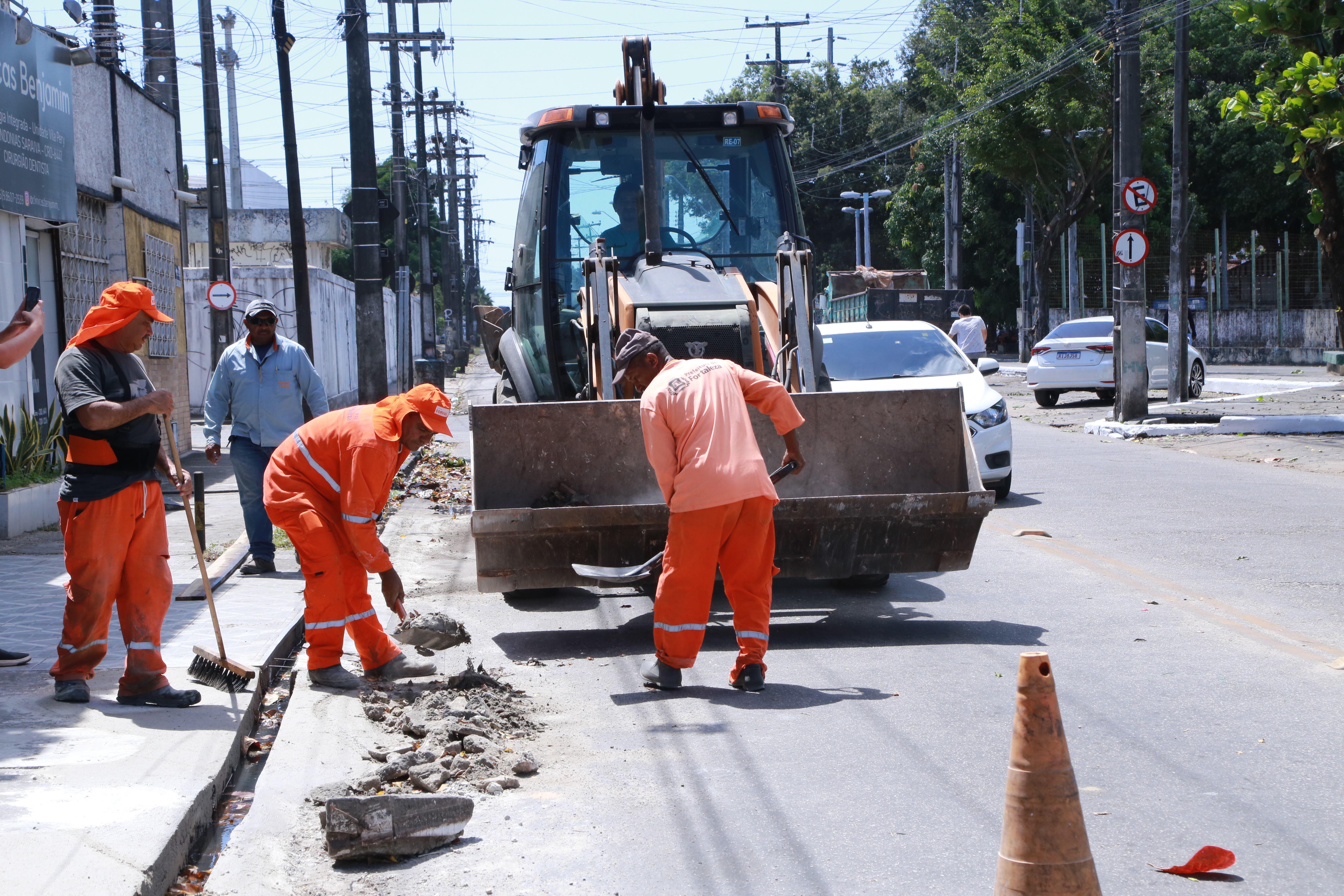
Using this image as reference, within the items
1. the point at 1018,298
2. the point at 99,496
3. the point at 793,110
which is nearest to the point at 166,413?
the point at 99,496

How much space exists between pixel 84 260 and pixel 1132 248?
43.5 ft

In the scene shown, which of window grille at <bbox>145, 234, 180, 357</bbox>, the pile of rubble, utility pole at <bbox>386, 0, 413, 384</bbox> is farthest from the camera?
utility pole at <bbox>386, 0, 413, 384</bbox>

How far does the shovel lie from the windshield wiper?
3.03 meters

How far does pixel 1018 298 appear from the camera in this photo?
177 ft

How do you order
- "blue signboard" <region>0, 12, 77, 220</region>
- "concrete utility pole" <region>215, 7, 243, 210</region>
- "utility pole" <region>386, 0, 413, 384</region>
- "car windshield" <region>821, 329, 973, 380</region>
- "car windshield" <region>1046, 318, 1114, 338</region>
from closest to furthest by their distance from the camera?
"blue signboard" <region>0, 12, 77, 220</region>, "car windshield" <region>821, 329, 973, 380</region>, "car windshield" <region>1046, 318, 1114, 338</region>, "utility pole" <region>386, 0, 413, 384</region>, "concrete utility pole" <region>215, 7, 243, 210</region>

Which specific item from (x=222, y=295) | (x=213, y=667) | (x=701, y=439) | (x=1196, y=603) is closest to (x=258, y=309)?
(x=213, y=667)

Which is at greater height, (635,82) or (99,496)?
(635,82)

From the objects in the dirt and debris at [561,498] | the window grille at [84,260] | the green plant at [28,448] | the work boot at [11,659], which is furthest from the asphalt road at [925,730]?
the window grille at [84,260]

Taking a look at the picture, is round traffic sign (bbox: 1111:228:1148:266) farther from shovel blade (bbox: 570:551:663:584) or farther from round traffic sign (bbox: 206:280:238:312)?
shovel blade (bbox: 570:551:663:584)

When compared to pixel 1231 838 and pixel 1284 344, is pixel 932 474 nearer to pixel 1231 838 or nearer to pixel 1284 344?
pixel 1231 838

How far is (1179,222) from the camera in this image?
22188mm

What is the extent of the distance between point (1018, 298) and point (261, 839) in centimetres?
5212

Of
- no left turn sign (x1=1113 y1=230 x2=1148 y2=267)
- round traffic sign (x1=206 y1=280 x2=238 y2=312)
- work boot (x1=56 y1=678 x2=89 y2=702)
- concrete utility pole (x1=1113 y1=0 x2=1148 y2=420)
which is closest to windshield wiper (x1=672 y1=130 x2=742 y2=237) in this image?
work boot (x1=56 y1=678 x2=89 y2=702)

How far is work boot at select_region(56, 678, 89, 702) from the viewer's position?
5918mm
